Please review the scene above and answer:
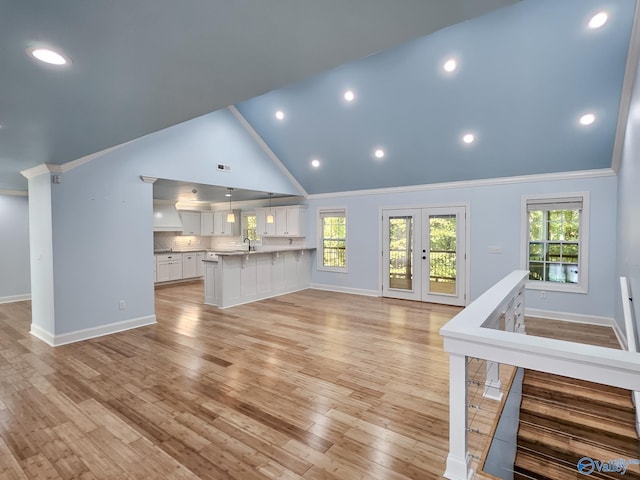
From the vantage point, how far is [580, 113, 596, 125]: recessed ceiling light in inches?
163

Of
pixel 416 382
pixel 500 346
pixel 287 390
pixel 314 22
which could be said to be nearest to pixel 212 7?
pixel 314 22

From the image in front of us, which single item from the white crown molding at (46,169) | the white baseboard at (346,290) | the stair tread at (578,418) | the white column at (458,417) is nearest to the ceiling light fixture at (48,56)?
the white column at (458,417)

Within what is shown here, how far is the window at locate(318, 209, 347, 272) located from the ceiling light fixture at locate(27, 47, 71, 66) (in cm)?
615

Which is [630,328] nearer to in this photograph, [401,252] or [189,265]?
[401,252]

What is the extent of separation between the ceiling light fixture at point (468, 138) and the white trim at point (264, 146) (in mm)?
3803

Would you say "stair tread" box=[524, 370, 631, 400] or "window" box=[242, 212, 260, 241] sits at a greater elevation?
"window" box=[242, 212, 260, 241]

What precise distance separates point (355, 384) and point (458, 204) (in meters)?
4.32

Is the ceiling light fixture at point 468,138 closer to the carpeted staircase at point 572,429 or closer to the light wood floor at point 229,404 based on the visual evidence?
the light wood floor at point 229,404

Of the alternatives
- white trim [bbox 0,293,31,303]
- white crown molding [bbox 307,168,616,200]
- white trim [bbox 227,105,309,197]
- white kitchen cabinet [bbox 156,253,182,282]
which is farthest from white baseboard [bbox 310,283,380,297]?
white trim [bbox 0,293,31,303]

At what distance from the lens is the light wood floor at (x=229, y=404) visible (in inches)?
81.0

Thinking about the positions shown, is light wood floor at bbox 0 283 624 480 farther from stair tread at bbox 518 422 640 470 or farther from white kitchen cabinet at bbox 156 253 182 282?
white kitchen cabinet at bbox 156 253 182 282

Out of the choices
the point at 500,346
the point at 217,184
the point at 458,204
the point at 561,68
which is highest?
the point at 561,68

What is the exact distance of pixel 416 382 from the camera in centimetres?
312

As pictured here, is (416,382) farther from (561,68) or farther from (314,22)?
(561,68)
